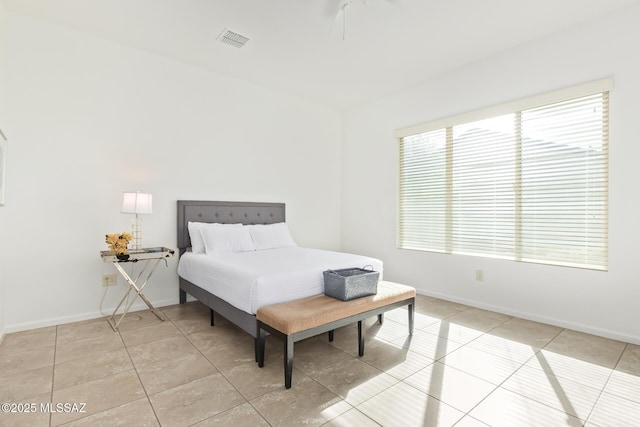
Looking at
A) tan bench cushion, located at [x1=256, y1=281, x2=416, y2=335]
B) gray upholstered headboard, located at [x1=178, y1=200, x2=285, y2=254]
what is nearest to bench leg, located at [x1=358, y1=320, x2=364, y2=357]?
tan bench cushion, located at [x1=256, y1=281, x2=416, y2=335]

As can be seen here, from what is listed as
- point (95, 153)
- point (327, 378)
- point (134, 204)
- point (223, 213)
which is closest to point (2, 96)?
point (95, 153)

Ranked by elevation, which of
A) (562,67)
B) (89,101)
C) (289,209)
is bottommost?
(289,209)

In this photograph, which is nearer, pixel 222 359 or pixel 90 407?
pixel 90 407

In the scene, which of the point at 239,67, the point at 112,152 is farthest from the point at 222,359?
the point at 239,67

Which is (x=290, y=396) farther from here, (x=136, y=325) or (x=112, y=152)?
(x=112, y=152)

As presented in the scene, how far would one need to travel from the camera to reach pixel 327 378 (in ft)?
6.97

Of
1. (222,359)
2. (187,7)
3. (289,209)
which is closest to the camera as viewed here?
(222,359)

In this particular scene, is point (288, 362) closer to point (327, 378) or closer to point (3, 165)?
point (327, 378)

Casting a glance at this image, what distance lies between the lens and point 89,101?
325 cm

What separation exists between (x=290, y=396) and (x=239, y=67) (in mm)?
3622

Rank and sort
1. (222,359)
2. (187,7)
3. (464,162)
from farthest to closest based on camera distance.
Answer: (464,162) → (187,7) → (222,359)

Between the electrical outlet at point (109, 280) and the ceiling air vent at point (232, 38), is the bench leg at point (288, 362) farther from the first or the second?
the ceiling air vent at point (232, 38)

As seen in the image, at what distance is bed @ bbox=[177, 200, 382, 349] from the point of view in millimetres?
2396

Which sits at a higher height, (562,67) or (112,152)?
(562,67)
